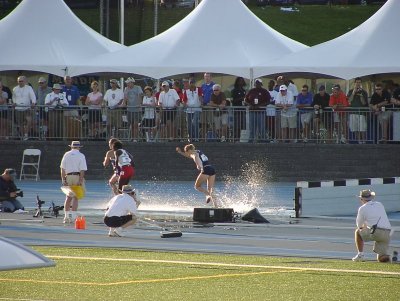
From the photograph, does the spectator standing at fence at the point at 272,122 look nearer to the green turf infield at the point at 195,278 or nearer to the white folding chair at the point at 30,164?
the white folding chair at the point at 30,164

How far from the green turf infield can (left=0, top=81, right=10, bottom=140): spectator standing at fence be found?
14.8 m

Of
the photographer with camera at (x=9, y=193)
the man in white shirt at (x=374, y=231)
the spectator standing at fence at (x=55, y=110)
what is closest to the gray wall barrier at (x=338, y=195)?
the photographer with camera at (x=9, y=193)

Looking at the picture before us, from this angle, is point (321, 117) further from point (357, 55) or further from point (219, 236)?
point (219, 236)

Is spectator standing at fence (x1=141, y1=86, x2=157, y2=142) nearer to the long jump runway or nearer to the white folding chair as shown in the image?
the white folding chair

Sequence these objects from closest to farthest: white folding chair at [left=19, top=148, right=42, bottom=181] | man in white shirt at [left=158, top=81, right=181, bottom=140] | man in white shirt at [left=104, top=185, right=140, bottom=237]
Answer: man in white shirt at [left=104, top=185, right=140, bottom=237], man in white shirt at [left=158, top=81, right=181, bottom=140], white folding chair at [left=19, top=148, right=42, bottom=181]

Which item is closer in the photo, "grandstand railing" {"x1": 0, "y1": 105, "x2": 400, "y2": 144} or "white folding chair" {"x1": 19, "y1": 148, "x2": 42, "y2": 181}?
"grandstand railing" {"x1": 0, "y1": 105, "x2": 400, "y2": 144}

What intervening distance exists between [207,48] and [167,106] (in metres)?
2.31

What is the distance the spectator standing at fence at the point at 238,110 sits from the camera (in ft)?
121

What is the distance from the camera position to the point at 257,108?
120 feet

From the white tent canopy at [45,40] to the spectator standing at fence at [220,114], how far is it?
4.19 meters

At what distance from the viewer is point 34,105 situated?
37.1 meters

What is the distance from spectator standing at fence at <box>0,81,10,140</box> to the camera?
37.3 metres

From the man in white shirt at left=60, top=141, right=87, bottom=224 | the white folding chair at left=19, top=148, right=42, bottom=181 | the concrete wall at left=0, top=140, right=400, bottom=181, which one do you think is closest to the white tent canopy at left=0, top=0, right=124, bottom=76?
the concrete wall at left=0, top=140, right=400, bottom=181

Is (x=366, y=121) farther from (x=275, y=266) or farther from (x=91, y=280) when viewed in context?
(x=91, y=280)
